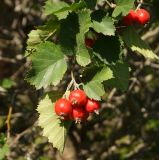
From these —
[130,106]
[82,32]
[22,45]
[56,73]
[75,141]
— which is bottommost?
[75,141]

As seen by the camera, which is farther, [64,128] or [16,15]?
[16,15]

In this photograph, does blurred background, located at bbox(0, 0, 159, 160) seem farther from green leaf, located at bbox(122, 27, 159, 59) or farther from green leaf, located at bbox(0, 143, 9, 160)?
green leaf, located at bbox(122, 27, 159, 59)

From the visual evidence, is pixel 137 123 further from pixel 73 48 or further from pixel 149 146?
pixel 73 48

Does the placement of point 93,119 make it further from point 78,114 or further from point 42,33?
point 78,114

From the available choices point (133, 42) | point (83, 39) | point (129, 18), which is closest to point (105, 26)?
point (83, 39)

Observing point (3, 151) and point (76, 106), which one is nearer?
point (76, 106)

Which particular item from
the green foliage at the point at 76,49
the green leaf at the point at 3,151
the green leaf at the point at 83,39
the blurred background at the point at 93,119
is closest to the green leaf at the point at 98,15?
the green foliage at the point at 76,49

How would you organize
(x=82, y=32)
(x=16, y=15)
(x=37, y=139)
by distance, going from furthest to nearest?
(x=16, y=15), (x=37, y=139), (x=82, y=32)

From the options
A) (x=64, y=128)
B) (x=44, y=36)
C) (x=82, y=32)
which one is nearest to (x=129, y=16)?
(x=82, y=32)
